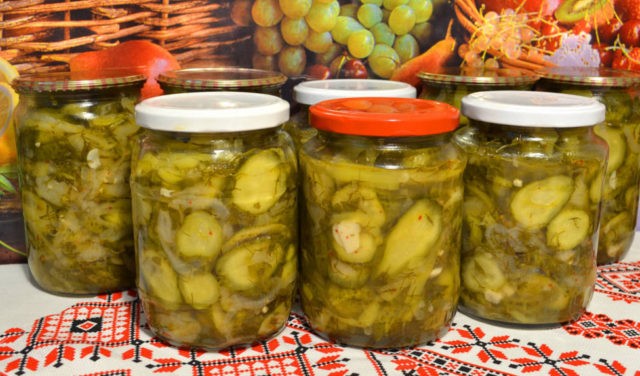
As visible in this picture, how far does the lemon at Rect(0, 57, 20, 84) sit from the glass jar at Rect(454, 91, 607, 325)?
773mm

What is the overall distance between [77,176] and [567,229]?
2.35ft

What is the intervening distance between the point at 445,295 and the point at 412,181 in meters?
0.18

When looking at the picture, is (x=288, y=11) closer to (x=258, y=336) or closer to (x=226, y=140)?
(x=226, y=140)

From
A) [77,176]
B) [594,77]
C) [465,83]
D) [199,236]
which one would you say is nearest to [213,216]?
[199,236]

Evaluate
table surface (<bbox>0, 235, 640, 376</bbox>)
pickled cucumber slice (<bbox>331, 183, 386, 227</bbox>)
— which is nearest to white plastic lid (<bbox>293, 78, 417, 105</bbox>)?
pickled cucumber slice (<bbox>331, 183, 386, 227</bbox>)

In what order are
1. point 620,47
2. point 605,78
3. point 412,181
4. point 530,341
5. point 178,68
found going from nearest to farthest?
point 412,181 → point 530,341 → point 605,78 → point 178,68 → point 620,47

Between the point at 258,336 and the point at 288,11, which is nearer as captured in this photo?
the point at 258,336

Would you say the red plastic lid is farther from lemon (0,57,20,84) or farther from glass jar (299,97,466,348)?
lemon (0,57,20,84)

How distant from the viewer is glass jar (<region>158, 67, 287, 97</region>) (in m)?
1.05

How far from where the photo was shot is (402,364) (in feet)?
2.97

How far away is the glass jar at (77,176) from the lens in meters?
1.01

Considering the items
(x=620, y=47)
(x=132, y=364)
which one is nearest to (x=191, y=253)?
(x=132, y=364)

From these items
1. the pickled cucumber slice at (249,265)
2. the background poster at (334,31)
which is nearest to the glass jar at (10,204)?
the background poster at (334,31)

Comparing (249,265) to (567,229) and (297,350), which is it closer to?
(297,350)
